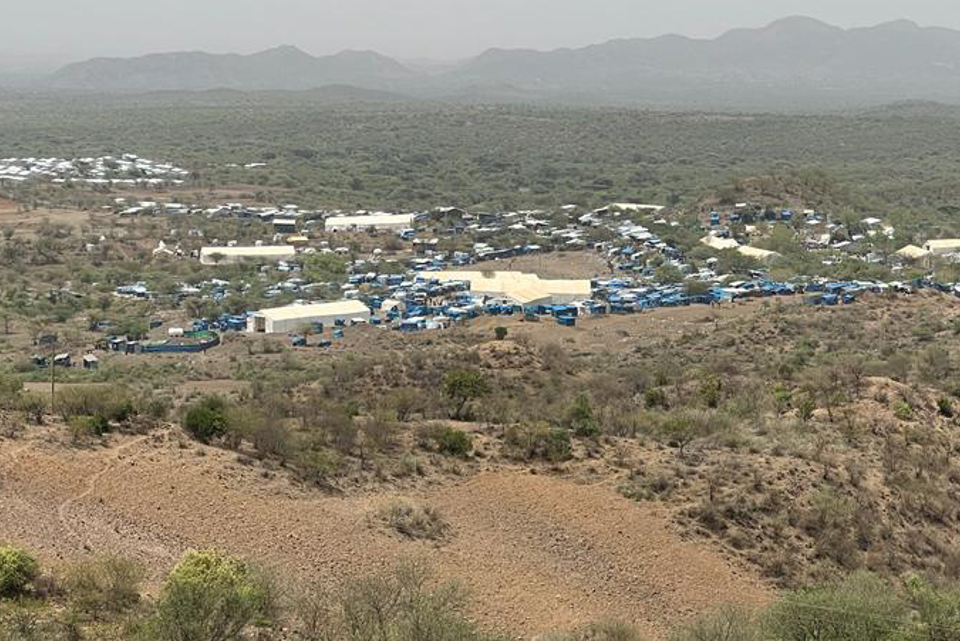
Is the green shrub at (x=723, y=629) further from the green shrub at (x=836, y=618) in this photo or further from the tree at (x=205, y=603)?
the tree at (x=205, y=603)

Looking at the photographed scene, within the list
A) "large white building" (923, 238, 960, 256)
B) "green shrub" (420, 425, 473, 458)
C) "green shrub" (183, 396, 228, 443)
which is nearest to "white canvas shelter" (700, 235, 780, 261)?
"large white building" (923, 238, 960, 256)

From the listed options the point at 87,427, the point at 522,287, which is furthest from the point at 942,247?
the point at 87,427

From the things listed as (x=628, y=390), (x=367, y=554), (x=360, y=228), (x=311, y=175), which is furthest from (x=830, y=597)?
(x=311, y=175)

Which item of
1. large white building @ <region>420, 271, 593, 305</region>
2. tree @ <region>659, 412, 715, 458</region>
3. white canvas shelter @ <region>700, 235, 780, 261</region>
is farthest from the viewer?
white canvas shelter @ <region>700, 235, 780, 261</region>

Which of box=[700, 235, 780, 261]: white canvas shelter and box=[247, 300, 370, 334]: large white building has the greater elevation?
box=[700, 235, 780, 261]: white canvas shelter

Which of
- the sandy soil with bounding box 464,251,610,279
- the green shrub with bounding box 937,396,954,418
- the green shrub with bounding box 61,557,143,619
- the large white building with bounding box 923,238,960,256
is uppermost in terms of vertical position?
the green shrub with bounding box 61,557,143,619

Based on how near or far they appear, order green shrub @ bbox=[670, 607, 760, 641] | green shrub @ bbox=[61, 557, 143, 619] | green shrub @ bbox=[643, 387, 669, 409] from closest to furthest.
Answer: green shrub @ bbox=[670, 607, 760, 641] < green shrub @ bbox=[61, 557, 143, 619] < green shrub @ bbox=[643, 387, 669, 409]

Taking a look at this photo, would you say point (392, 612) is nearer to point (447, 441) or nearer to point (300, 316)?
point (447, 441)

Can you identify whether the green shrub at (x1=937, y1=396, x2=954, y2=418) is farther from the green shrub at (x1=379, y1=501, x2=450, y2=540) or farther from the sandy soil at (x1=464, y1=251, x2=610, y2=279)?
the sandy soil at (x1=464, y1=251, x2=610, y2=279)
